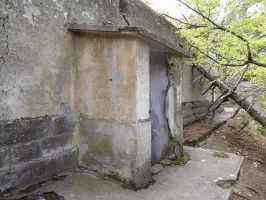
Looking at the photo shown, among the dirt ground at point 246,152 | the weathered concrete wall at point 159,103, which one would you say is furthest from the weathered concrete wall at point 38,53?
the dirt ground at point 246,152

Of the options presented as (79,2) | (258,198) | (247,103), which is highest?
(79,2)

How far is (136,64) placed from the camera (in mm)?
3277

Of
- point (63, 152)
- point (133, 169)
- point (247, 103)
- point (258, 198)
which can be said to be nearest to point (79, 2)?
point (63, 152)

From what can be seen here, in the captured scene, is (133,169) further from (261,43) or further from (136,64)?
(261,43)

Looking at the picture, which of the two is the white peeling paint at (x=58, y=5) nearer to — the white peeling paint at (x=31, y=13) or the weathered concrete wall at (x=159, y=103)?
the white peeling paint at (x=31, y=13)

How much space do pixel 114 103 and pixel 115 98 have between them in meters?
0.08

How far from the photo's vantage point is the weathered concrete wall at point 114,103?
131 inches

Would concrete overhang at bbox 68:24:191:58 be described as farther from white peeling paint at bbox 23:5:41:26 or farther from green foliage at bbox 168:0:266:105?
green foliage at bbox 168:0:266:105

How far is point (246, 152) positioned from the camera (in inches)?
294

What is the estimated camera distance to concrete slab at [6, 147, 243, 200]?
10.2 ft

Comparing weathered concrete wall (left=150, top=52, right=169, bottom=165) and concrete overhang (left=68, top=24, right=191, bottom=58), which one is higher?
concrete overhang (left=68, top=24, right=191, bottom=58)

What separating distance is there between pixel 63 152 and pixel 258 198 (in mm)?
3627

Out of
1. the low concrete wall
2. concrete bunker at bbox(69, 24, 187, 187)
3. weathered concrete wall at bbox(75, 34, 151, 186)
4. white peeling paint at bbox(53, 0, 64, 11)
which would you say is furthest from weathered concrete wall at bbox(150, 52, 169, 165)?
white peeling paint at bbox(53, 0, 64, 11)

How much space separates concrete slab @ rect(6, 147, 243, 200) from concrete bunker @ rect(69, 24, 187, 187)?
9.0 inches
